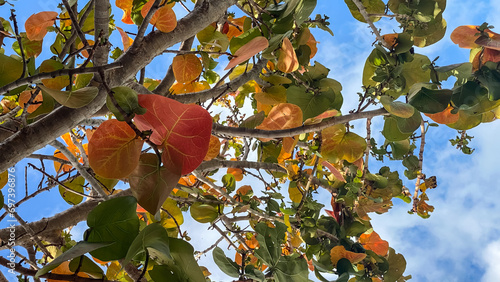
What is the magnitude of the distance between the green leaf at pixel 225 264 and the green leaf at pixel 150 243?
12.3 inches

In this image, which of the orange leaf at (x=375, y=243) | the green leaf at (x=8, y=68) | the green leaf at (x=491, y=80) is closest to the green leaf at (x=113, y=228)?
the green leaf at (x=8, y=68)

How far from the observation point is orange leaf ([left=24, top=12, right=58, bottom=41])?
87 centimetres

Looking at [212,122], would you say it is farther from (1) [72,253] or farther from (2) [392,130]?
(2) [392,130]

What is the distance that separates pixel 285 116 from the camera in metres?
0.86

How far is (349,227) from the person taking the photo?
3.50 feet

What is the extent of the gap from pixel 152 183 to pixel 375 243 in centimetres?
90

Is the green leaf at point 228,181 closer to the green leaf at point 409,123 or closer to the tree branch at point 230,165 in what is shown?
the tree branch at point 230,165

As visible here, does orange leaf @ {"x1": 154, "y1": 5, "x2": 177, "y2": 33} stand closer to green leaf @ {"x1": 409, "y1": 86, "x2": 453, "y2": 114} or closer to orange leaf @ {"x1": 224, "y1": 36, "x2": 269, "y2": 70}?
orange leaf @ {"x1": 224, "y1": 36, "x2": 269, "y2": 70}

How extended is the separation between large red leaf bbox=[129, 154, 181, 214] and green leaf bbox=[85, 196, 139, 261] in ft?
0.12

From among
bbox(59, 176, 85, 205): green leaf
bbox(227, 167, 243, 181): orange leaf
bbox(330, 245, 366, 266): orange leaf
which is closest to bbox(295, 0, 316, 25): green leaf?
bbox(330, 245, 366, 266): orange leaf

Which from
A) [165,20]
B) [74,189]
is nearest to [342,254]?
[165,20]

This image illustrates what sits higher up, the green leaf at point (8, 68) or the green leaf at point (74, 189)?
the green leaf at point (74, 189)

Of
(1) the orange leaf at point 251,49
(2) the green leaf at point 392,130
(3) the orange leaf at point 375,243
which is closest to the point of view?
(1) the orange leaf at point 251,49

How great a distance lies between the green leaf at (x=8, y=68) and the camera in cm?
56
